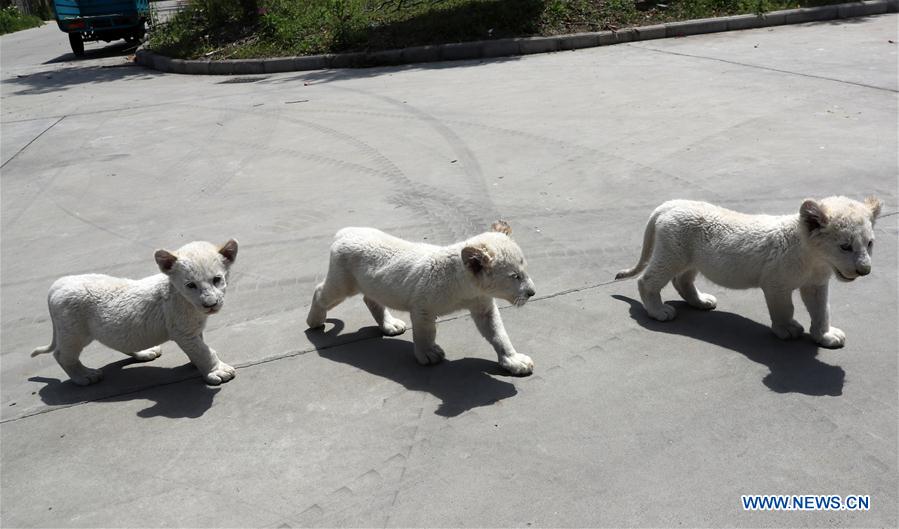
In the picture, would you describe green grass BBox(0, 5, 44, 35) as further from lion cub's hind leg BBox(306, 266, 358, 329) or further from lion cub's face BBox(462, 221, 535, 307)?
lion cub's face BBox(462, 221, 535, 307)

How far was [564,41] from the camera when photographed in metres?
14.1

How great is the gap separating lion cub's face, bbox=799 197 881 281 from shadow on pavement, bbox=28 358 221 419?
369 cm

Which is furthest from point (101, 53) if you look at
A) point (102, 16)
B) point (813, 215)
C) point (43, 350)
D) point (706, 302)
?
point (813, 215)

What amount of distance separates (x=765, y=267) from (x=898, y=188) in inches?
124

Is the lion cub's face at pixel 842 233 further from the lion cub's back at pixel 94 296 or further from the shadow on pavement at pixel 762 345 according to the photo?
the lion cub's back at pixel 94 296

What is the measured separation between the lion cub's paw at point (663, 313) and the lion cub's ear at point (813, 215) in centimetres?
111

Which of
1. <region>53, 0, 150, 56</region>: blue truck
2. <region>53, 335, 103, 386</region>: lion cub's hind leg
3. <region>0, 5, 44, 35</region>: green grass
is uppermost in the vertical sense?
<region>0, 5, 44, 35</region>: green grass

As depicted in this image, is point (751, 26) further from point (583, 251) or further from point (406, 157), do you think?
point (583, 251)

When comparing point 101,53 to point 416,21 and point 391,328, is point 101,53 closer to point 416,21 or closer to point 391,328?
point 416,21

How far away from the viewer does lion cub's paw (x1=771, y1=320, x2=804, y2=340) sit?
181 inches

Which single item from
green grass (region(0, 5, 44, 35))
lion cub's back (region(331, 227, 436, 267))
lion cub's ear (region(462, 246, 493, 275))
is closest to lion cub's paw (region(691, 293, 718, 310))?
lion cub's ear (region(462, 246, 493, 275))

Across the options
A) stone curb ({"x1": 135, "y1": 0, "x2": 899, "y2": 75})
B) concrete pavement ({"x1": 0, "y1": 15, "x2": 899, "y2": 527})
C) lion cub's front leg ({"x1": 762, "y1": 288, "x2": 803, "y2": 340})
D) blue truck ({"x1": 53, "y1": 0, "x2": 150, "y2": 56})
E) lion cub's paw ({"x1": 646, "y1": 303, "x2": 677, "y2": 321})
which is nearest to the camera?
concrete pavement ({"x1": 0, "y1": 15, "x2": 899, "y2": 527})

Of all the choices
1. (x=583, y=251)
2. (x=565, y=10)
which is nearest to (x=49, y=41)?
(x=565, y=10)

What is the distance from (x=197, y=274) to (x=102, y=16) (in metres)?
18.7
